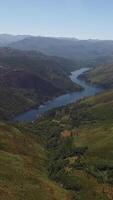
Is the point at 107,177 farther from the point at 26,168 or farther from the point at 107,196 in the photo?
the point at 26,168

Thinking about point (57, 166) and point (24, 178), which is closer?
point (24, 178)

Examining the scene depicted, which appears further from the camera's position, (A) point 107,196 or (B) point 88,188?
(B) point 88,188

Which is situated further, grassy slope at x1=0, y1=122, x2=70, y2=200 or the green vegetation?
the green vegetation

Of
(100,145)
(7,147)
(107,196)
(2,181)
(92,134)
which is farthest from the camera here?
(92,134)

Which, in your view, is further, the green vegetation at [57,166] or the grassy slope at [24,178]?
the green vegetation at [57,166]

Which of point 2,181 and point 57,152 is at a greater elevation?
point 2,181

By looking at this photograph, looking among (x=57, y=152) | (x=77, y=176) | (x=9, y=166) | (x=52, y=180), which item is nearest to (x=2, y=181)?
(x=9, y=166)

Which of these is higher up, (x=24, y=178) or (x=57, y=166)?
(x=24, y=178)

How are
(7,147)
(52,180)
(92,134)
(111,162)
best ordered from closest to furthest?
(52,180)
(111,162)
(7,147)
(92,134)
